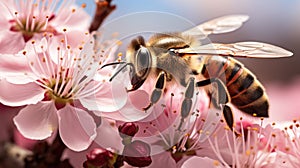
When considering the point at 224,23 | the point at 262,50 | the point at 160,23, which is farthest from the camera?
the point at 224,23

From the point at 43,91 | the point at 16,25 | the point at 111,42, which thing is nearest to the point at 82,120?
the point at 43,91

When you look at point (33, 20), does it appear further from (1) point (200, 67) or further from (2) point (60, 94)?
(1) point (200, 67)

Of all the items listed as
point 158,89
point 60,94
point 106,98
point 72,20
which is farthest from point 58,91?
point 72,20

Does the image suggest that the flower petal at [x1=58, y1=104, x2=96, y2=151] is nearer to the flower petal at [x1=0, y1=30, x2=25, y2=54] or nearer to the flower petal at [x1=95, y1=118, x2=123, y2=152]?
the flower petal at [x1=95, y1=118, x2=123, y2=152]

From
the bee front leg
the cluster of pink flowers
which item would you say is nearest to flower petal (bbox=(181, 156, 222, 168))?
the cluster of pink flowers

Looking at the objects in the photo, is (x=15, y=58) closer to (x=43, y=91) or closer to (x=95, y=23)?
(x=43, y=91)

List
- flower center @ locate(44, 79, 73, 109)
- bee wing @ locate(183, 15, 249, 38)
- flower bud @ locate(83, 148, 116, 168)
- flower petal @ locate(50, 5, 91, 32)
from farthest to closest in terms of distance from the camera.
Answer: flower petal @ locate(50, 5, 91, 32)
bee wing @ locate(183, 15, 249, 38)
flower center @ locate(44, 79, 73, 109)
flower bud @ locate(83, 148, 116, 168)

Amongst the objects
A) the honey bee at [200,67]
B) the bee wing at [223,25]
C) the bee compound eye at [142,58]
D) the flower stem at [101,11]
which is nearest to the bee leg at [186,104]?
the honey bee at [200,67]
